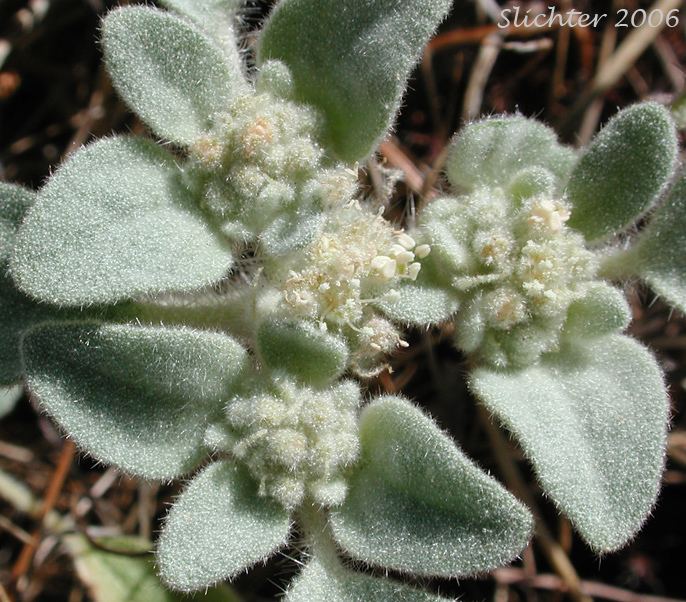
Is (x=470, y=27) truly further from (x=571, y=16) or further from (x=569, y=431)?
(x=569, y=431)

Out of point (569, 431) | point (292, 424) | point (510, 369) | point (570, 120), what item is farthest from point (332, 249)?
point (570, 120)

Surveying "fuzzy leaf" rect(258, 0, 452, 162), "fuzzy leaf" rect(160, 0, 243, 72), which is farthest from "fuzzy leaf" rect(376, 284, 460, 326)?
"fuzzy leaf" rect(160, 0, 243, 72)

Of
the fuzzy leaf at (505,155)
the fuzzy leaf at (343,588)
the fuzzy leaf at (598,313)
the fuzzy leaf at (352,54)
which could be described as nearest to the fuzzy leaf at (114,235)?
the fuzzy leaf at (352,54)

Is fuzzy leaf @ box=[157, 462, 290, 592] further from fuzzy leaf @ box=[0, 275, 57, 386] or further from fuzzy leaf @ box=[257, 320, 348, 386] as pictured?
fuzzy leaf @ box=[0, 275, 57, 386]

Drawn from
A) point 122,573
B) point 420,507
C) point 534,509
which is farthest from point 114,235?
point 534,509

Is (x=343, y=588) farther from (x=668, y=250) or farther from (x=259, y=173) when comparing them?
(x=668, y=250)

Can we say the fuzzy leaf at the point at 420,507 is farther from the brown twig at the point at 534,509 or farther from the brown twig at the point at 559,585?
the brown twig at the point at 559,585

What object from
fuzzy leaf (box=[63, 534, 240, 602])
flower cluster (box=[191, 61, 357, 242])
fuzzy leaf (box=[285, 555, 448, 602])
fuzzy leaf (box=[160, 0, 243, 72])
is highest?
fuzzy leaf (box=[160, 0, 243, 72])
